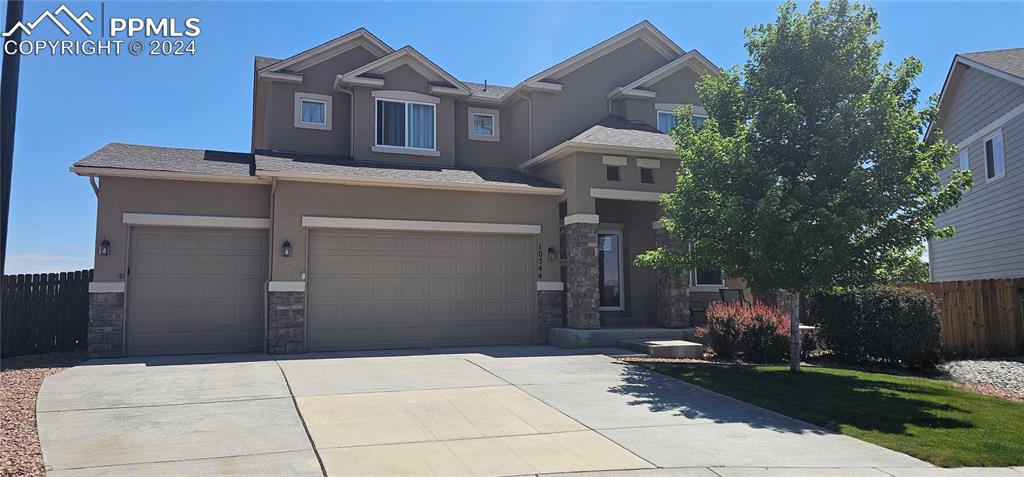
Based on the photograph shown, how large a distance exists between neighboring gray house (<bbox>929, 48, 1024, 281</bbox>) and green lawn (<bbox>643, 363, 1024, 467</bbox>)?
26.8ft

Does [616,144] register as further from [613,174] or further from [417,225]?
[417,225]

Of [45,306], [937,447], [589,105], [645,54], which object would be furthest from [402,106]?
[937,447]

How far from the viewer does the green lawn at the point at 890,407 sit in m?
7.12

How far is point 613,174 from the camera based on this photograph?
1603 cm

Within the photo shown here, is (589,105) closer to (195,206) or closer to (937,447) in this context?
(195,206)

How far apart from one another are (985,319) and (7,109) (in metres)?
16.9

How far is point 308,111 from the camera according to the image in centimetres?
1759

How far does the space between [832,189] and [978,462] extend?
5420 millimetres

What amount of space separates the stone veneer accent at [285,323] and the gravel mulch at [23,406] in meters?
3.37

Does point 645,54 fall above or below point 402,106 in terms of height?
above

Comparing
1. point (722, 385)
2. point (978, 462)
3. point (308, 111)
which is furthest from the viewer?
point (308, 111)

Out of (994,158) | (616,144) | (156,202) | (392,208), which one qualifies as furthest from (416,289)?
(994,158)

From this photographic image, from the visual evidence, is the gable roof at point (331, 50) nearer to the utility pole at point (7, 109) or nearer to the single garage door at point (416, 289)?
the single garage door at point (416, 289)

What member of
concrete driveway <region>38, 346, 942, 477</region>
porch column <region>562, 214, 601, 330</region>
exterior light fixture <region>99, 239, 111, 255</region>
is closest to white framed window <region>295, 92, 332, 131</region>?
exterior light fixture <region>99, 239, 111, 255</region>
